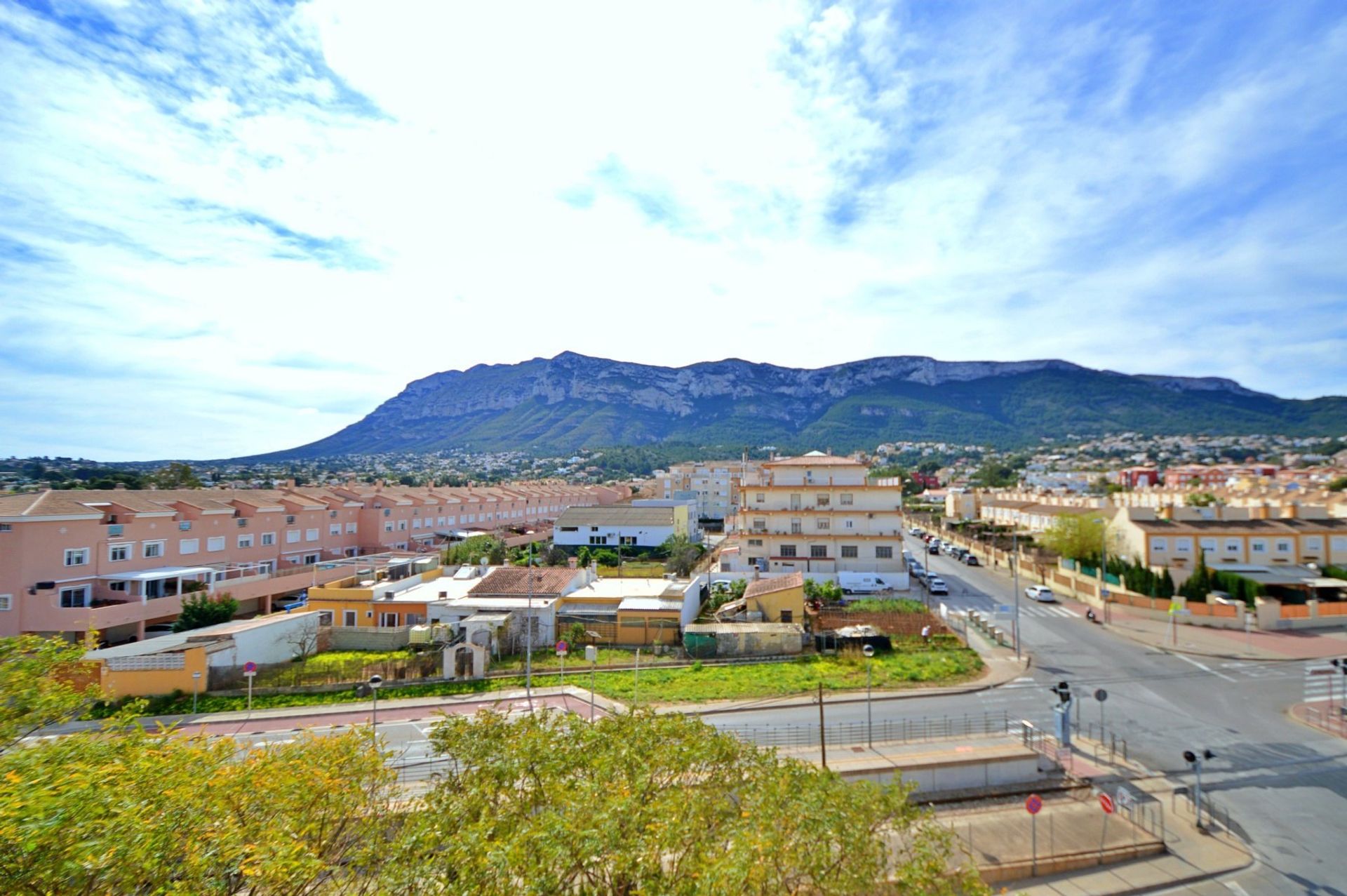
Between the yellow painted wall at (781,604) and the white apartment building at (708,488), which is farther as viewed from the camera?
the white apartment building at (708,488)

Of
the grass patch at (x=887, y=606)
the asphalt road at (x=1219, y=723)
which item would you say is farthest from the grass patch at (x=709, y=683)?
the grass patch at (x=887, y=606)

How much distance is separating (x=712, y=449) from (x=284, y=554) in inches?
5342

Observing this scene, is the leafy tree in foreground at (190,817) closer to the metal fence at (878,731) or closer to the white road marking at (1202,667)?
the metal fence at (878,731)

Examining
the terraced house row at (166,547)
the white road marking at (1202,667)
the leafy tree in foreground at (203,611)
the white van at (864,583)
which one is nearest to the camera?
the white road marking at (1202,667)

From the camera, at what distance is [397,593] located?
115 feet

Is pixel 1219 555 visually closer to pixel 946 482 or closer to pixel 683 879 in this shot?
pixel 683 879

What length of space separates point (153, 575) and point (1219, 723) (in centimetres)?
4978

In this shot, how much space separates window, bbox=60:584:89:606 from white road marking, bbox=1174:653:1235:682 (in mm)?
55263

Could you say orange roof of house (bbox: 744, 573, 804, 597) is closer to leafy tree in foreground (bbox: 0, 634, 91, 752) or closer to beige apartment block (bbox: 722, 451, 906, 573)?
beige apartment block (bbox: 722, 451, 906, 573)

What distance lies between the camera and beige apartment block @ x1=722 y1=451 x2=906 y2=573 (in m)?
45.1

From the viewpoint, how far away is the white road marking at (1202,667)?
2617 cm

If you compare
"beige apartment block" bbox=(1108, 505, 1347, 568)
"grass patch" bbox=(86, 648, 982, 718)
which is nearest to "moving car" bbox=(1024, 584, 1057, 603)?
"beige apartment block" bbox=(1108, 505, 1347, 568)

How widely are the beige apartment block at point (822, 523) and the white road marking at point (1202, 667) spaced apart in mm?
17115

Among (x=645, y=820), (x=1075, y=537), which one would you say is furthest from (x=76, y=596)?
(x=1075, y=537)
